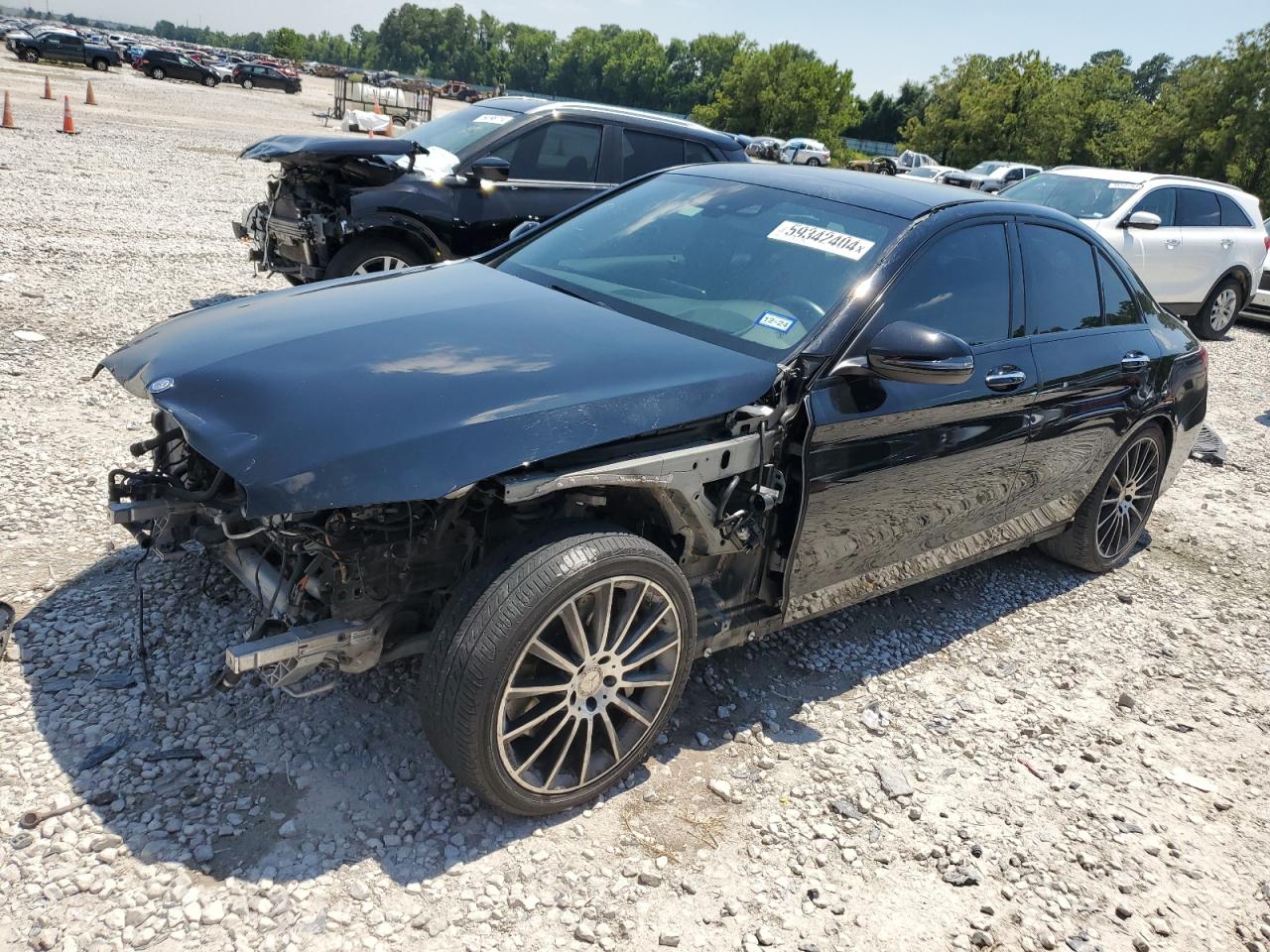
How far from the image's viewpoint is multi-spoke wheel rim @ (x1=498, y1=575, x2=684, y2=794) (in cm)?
262

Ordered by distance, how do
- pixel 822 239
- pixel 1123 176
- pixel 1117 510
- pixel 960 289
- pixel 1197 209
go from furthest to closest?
1. pixel 1197 209
2. pixel 1123 176
3. pixel 1117 510
4. pixel 960 289
5. pixel 822 239

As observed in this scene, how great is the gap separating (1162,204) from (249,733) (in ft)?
36.6

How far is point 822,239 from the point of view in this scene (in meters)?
3.46

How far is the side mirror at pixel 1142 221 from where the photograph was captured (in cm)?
982

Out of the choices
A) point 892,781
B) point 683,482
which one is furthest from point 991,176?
point 683,482

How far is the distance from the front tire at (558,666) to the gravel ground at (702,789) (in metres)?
0.19

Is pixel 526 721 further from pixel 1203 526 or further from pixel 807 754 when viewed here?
pixel 1203 526

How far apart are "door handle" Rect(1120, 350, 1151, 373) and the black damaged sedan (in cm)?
21

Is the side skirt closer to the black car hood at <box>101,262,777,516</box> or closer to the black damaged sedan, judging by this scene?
the black damaged sedan

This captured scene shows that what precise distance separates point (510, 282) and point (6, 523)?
93.6 inches

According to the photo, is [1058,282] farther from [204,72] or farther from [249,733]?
[204,72]

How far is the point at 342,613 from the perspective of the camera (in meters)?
2.54

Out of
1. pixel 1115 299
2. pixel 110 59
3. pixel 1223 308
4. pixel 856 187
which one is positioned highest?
pixel 110 59

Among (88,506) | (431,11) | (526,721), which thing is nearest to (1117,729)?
(526,721)
